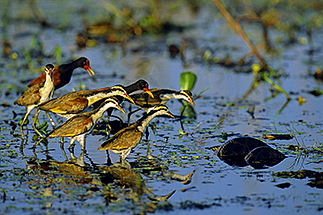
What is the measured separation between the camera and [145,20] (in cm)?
1666

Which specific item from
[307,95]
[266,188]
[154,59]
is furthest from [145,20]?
[266,188]

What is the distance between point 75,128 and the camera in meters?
7.40

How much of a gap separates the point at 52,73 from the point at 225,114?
134 inches

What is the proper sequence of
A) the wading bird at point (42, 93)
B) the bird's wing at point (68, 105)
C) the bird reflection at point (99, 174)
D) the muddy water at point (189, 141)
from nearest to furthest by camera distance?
the muddy water at point (189, 141) < the bird reflection at point (99, 174) < the bird's wing at point (68, 105) < the wading bird at point (42, 93)

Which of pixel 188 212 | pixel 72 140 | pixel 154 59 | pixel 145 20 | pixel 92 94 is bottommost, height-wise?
pixel 188 212

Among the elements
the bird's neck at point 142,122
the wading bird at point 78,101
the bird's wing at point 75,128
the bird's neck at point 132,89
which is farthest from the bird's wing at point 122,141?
the bird's neck at point 132,89

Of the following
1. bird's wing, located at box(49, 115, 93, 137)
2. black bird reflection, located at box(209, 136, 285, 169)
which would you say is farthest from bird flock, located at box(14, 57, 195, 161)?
black bird reflection, located at box(209, 136, 285, 169)

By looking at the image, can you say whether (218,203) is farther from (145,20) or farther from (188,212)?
(145,20)

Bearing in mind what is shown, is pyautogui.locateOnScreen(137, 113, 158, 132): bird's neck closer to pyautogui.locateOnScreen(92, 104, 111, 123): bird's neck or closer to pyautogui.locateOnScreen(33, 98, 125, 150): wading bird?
pyautogui.locateOnScreen(33, 98, 125, 150): wading bird

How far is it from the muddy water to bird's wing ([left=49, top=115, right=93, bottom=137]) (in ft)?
1.16

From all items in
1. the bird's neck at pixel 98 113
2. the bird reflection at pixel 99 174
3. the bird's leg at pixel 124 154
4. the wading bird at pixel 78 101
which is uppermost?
the wading bird at pixel 78 101

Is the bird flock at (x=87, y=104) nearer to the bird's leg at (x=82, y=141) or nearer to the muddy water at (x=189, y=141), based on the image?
the bird's leg at (x=82, y=141)

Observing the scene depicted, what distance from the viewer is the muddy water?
5.89m

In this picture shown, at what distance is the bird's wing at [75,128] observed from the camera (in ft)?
24.2
